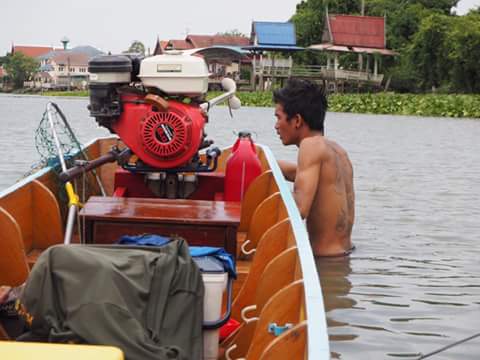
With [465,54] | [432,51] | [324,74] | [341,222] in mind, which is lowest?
[341,222]

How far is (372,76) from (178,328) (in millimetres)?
55971

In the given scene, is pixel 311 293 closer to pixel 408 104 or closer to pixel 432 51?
pixel 408 104

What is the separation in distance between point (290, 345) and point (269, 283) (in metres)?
1.00

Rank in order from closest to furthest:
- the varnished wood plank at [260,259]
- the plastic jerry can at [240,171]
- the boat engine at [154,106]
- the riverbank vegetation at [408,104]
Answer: the varnished wood plank at [260,259], the boat engine at [154,106], the plastic jerry can at [240,171], the riverbank vegetation at [408,104]

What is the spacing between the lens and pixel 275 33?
59.4 meters

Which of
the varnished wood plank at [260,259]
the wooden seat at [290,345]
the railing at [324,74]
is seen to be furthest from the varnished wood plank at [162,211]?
the railing at [324,74]

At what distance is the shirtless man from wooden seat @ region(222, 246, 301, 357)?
172 cm

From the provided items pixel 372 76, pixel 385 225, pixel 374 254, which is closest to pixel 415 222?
pixel 385 225

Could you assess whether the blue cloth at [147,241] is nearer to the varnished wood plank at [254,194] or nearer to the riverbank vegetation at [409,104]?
the varnished wood plank at [254,194]

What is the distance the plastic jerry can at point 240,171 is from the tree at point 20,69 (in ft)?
364

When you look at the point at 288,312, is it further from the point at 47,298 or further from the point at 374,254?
the point at 374,254

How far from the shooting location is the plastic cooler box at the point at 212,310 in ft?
10.9

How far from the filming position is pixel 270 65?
2295 inches

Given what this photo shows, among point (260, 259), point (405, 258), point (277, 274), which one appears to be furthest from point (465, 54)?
point (277, 274)
